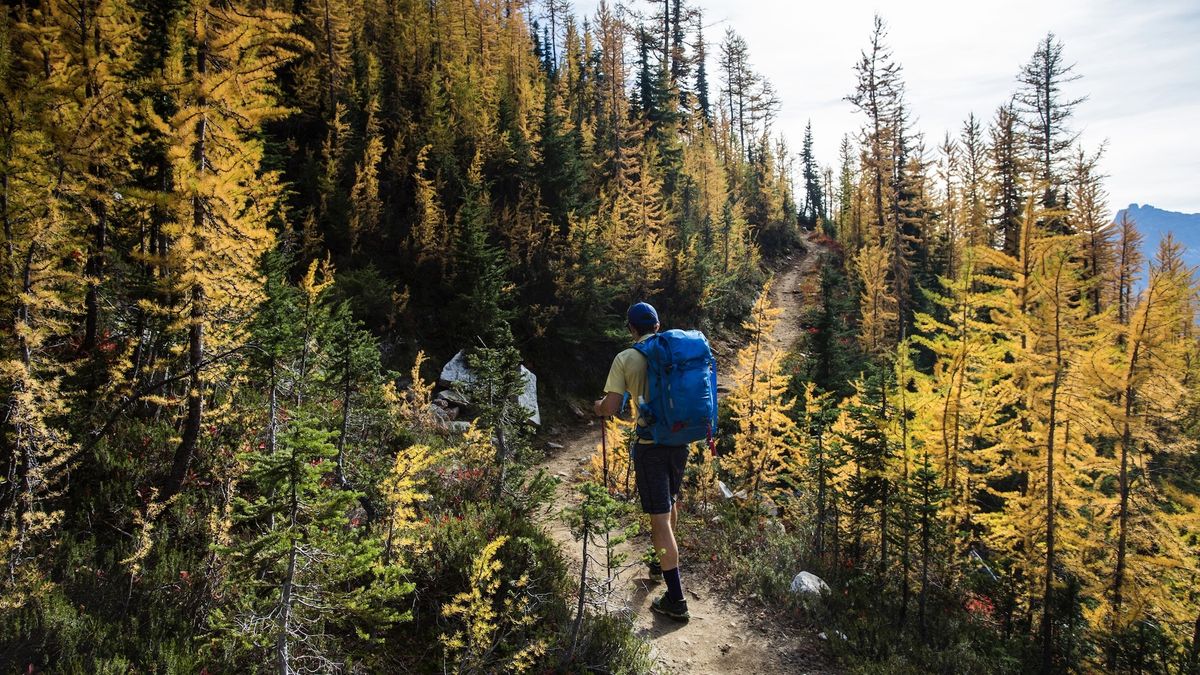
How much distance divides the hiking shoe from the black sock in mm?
47

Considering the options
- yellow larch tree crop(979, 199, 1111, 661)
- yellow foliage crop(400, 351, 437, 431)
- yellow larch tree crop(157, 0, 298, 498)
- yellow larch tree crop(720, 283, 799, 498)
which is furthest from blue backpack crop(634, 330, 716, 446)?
yellow foliage crop(400, 351, 437, 431)

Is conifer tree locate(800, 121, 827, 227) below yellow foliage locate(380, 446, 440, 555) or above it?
above

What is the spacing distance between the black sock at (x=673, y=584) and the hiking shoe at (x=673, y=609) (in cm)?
5

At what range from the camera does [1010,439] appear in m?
7.59

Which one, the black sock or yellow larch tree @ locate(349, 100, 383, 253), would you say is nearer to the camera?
the black sock

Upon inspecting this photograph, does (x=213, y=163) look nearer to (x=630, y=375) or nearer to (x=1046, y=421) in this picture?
(x=630, y=375)

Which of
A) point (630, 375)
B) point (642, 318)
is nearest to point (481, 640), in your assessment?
point (630, 375)

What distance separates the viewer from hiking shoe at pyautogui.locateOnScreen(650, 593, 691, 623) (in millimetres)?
4957

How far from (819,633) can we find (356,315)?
1307 centimetres

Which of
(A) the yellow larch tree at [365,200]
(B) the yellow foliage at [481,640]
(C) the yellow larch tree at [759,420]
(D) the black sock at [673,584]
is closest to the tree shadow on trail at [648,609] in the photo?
(D) the black sock at [673,584]

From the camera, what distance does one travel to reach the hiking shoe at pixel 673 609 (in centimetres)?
496

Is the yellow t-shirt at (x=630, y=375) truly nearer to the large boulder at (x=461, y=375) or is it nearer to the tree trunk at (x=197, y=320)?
the tree trunk at (x=197, y=320)

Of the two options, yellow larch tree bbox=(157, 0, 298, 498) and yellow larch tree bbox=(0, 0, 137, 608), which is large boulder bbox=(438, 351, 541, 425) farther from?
yellow larch tree bbox=(157, 0, 298, 498)

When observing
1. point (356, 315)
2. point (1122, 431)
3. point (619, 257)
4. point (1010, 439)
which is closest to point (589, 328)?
point (619, 257)
